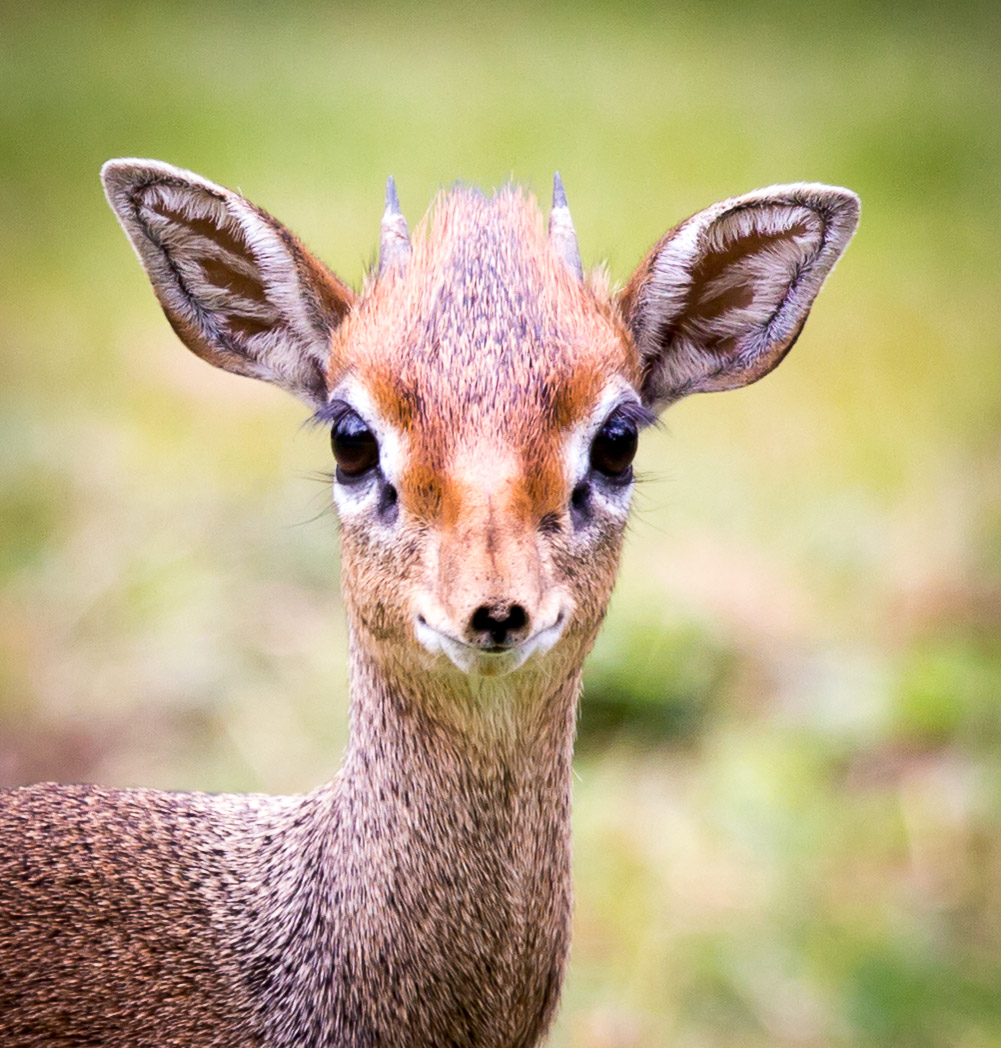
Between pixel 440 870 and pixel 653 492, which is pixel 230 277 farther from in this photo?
pixel 653 492

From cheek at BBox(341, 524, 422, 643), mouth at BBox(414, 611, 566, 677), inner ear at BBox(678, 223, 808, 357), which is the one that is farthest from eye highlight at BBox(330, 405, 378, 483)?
inner ear at BBox(678, 223, 808, 357)

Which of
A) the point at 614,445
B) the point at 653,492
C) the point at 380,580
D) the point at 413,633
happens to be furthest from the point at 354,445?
the point at 653,492

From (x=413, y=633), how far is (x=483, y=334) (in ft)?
1.73

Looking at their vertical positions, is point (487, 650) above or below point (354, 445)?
below

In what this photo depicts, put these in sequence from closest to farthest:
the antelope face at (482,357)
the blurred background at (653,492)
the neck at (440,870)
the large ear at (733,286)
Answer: the antelope face at (482,357)
the neck at (440,870)
the large ear at (733,286)
the blurred background at (653,492)

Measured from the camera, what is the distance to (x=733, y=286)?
2.75 meters

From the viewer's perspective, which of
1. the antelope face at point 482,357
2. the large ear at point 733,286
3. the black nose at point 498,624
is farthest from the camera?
the large ear at point 733,286

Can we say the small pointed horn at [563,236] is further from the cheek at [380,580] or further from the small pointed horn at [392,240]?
the cheek at [380,580]

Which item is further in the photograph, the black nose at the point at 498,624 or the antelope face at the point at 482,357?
the antelope face at the point at 482,357

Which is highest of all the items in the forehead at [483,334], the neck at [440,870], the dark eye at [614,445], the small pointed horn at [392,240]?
the small pointed horn at [392,240]

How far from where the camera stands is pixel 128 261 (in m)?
7.17

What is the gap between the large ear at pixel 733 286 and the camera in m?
2.57

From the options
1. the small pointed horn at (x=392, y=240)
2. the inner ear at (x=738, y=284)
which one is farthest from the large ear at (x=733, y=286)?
the small pointed horn at (x=392, y=240)

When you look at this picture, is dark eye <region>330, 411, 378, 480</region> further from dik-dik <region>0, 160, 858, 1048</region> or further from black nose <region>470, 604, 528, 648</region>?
black nose <region>470, 604, 528, 648</region>
